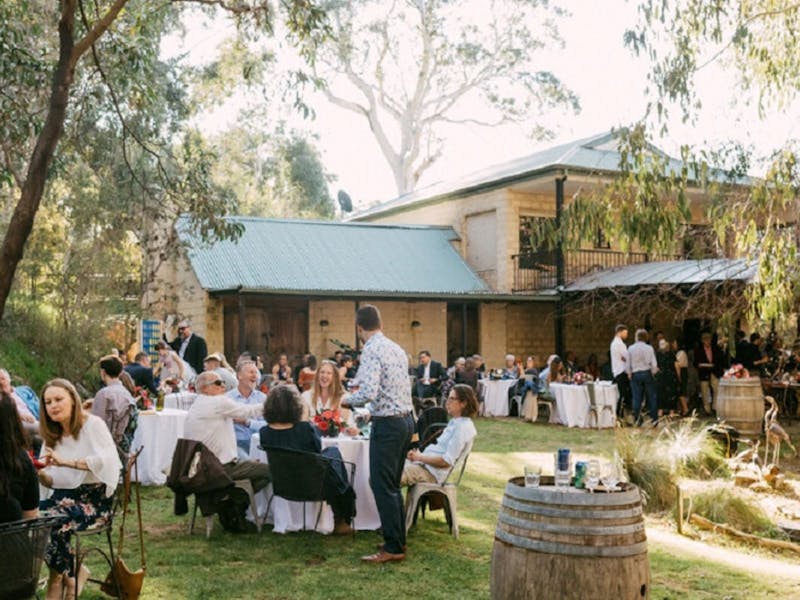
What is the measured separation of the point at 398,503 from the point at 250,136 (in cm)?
3269

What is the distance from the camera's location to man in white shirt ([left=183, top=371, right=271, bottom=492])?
21.4 ft

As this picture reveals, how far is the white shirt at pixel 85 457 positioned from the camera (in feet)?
14.7

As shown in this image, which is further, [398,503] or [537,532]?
[398,503]

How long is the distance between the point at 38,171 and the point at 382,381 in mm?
2571

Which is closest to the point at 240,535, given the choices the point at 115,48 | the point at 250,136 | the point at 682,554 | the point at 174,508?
the point at 174,508

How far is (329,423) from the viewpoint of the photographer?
269 inches

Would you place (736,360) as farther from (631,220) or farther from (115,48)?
(115,48)

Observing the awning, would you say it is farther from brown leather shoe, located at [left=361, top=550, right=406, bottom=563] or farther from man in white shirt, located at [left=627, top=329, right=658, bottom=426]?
brown leather shoe, located at [left=361, top=550, right=406, bottom=563]

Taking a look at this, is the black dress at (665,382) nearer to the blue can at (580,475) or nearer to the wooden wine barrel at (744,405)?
the wooden wine barrel at (744,405)

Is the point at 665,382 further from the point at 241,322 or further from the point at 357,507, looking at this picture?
the point at 357,507

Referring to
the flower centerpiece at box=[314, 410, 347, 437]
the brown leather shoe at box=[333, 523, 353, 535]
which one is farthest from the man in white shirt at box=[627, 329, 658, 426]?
the brown leather shoe at box=[333, 523, 353, 535]

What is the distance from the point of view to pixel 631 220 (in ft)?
22.6

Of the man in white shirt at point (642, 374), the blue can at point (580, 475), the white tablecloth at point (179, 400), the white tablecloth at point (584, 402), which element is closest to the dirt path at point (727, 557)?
the blue can at point (580, 475)

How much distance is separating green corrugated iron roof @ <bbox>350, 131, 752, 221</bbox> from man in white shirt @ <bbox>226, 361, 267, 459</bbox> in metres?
11.2
